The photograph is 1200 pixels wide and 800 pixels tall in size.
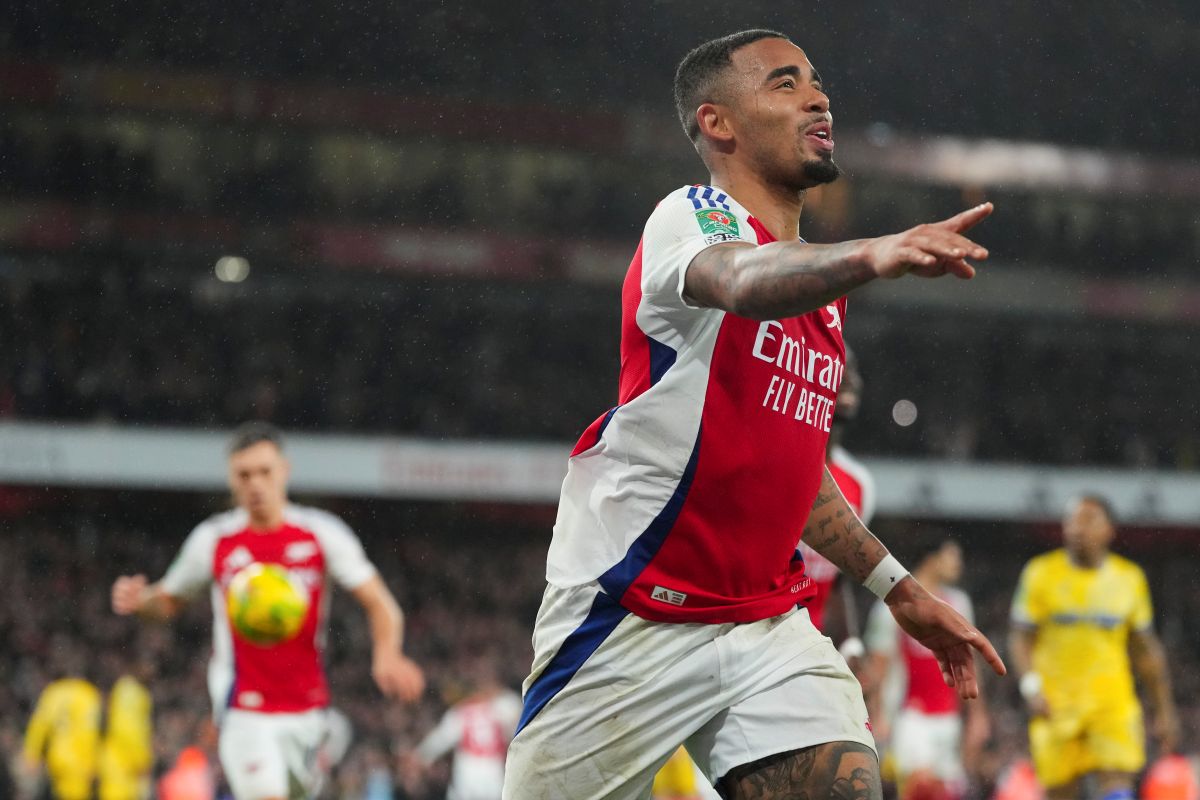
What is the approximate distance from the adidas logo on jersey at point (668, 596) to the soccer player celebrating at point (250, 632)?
10.6ft

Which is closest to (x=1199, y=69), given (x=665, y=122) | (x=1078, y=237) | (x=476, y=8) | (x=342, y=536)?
(x=1078, y=237)

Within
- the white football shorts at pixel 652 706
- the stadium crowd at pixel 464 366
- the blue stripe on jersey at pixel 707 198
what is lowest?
the white football shorts at pixel 652 706

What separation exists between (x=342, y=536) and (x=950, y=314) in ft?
73.8

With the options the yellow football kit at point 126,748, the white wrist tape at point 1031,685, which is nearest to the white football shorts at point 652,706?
the white wrist tape at point 1031,685

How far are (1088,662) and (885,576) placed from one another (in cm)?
508

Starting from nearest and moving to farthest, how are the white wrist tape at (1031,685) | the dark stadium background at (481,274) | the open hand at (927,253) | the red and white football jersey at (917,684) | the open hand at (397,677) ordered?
the open hand at (927,253)
the open hand at (397,677)
the white wrist tape at (1031,685)
the red and white football jersey at (917,684)
the dark stadium background at (481,274)

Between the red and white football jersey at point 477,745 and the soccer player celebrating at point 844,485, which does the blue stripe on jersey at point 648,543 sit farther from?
the red and white football jersey at point 477,745

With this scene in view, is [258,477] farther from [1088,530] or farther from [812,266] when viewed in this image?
[812,266]

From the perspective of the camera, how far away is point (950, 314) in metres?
27.5

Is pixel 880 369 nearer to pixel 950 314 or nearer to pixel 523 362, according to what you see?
pixel 950 314

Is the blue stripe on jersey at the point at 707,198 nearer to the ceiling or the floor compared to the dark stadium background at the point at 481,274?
nearer to the floor

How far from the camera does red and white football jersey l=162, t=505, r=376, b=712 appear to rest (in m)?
6.21

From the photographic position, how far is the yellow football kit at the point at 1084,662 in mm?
7691

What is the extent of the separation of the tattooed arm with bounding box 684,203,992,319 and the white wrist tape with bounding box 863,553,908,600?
1.03 meters
